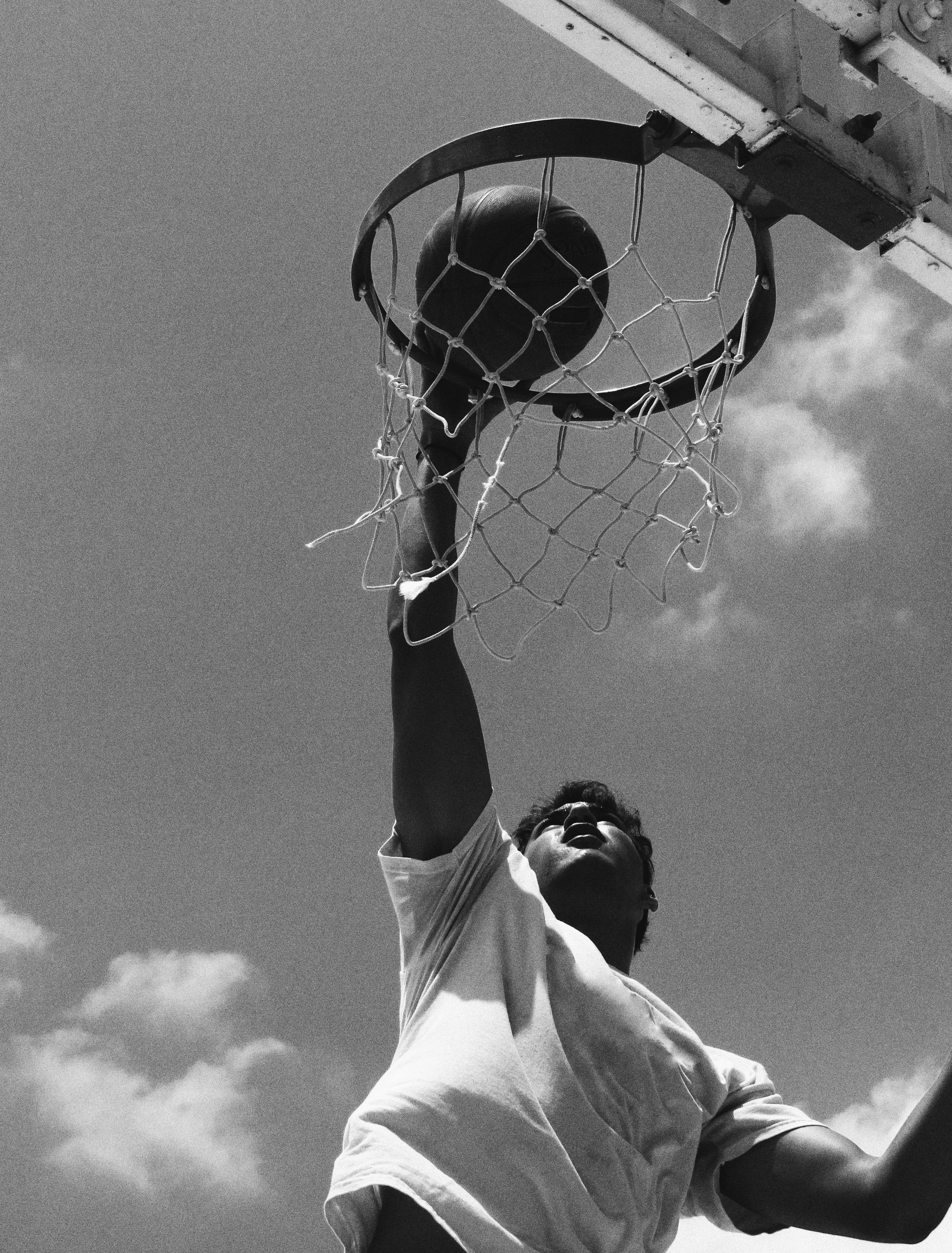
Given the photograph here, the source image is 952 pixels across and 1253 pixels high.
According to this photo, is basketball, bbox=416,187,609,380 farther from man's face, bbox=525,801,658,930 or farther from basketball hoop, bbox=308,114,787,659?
man's face, bbox=525,801,658,930

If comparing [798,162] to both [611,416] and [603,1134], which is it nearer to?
[611,416]

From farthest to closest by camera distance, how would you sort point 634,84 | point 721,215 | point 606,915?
point 606,915
point 721,215
point 634,84

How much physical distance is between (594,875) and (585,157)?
6.02 ft

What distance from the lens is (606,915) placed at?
3.97 meters

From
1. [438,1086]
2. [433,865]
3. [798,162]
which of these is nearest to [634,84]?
[798,162]

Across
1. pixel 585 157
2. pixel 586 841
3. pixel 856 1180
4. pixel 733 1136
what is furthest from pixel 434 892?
pixel 585 157

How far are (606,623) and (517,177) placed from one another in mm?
1180

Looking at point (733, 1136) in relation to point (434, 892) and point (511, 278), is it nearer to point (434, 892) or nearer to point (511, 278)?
point (434, 892)

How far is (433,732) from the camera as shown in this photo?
3506 millimetres

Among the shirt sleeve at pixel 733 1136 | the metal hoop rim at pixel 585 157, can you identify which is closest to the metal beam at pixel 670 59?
the metal hoop rim at pixel 585 157

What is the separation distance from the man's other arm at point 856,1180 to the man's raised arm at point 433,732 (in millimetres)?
1087

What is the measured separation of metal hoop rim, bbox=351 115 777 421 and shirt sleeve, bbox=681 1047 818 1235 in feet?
5.80

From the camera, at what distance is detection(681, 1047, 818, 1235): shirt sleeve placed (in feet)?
11.9

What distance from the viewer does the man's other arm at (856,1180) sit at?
3.09 m
